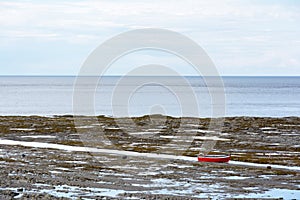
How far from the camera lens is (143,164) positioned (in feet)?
102

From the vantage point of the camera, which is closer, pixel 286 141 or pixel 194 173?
pixel 194 173

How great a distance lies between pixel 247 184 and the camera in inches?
Answer: 970

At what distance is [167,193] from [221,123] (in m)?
45.7

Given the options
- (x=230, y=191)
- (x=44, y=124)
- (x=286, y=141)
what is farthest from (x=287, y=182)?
(x=44, y=124)

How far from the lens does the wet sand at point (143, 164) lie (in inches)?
884

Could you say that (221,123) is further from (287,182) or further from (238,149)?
(287,182)

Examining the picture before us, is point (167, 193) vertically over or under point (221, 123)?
under

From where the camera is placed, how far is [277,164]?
32250 millimetres

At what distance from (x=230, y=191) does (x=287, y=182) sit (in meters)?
4.01

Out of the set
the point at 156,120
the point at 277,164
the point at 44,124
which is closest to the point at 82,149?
the point at 277,164

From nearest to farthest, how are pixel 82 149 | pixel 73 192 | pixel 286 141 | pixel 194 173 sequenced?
pixel 73 192 < pixel 194 173 < pixel 82 149 < pixel 286 141

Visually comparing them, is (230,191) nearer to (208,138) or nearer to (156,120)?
(208,138)

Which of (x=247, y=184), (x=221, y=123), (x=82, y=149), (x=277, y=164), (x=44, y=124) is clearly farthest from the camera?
(x=221, y=123)

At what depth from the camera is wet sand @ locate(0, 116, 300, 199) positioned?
73.7ft
